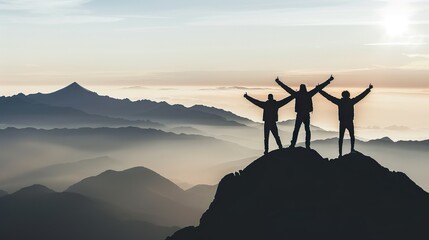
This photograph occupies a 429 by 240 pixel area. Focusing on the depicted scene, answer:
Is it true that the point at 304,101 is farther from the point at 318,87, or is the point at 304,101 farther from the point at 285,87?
the point at 285,87

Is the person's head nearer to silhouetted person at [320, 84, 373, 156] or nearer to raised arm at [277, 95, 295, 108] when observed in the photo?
silhouetted person at [320, 84, 373, 156]

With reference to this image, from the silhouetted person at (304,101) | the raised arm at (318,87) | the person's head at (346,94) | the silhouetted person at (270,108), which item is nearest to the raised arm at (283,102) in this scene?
the silhouetted person at (270,108)

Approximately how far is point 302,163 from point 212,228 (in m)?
8.80

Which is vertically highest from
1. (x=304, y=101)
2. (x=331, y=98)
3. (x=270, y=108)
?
(x=331, y=98)

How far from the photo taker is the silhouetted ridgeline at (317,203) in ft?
140

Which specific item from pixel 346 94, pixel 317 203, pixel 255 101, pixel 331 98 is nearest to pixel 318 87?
pixel 331 98

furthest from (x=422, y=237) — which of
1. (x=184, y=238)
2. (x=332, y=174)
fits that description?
(x=184, y=238)

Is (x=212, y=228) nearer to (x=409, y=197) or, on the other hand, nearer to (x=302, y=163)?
(x=302, y=163)

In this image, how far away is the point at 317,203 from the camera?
44.1 meters

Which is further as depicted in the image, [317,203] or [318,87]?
[318,87]

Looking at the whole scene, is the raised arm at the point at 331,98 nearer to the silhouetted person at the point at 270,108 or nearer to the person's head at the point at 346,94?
the person's head at the point at 346,94

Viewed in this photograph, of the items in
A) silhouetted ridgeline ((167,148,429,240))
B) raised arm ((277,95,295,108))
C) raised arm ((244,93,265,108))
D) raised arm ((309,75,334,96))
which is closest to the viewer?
silhouetted ridgeline ((167,148,429,240))

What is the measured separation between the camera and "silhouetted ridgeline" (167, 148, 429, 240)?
42.6m

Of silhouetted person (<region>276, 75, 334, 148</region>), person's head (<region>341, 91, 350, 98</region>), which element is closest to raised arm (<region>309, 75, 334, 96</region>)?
silhouetted person (<region>276, 75, 334, 148</region>)
